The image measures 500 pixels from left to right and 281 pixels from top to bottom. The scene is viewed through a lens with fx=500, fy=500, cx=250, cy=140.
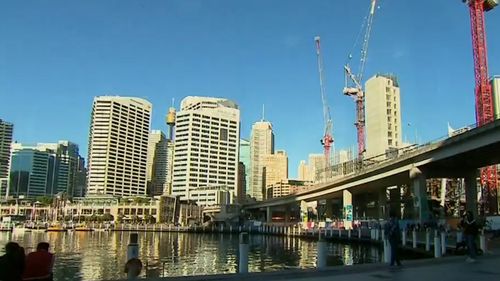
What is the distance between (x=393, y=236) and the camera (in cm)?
1994

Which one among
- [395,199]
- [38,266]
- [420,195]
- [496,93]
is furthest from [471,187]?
[496,93]

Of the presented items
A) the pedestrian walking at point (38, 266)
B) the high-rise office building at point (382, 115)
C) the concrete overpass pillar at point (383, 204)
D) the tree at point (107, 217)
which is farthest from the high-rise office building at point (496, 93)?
the pedestrian walking at point (38, 266)

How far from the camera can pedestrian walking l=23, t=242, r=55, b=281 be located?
11914 mm

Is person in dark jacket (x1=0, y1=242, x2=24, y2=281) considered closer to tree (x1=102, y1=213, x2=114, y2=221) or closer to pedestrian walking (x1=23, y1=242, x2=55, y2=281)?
pedestrian walking (x1=23, y1=242, x2=55, y2=281)

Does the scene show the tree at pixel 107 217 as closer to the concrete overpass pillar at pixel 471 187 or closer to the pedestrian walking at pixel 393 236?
the concrete overpass pillar at pixel 471 187

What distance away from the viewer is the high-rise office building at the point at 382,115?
183m

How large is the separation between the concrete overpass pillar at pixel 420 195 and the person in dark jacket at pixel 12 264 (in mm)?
64583

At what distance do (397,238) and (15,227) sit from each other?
16171 cm

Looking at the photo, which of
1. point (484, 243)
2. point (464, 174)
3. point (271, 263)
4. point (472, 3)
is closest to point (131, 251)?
point (484, 243)

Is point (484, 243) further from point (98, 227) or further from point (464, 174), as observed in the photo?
point (98, 227)

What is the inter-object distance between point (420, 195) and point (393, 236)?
52.3 m

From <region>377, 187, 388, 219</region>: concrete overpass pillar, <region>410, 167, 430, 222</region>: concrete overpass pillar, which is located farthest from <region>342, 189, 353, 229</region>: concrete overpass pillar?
<region>410, 167, 430, 222</region>: concrete overpass pillar

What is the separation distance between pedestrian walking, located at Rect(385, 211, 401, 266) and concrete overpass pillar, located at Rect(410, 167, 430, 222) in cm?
5146

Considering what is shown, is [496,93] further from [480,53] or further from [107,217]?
[107,217]
